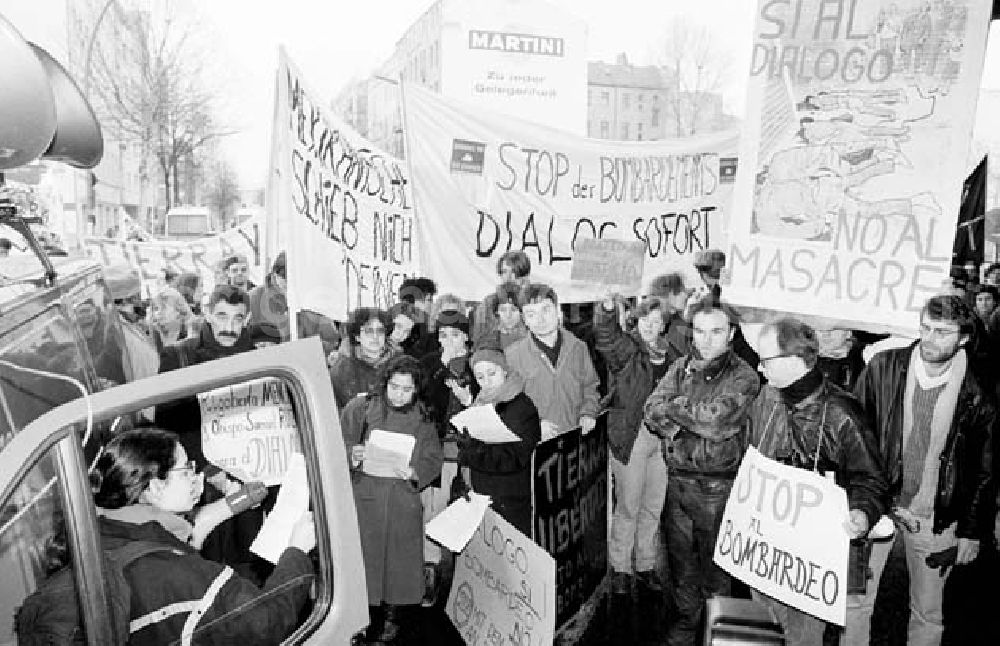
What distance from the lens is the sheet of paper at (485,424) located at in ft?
13.1

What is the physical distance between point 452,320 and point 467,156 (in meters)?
1.69

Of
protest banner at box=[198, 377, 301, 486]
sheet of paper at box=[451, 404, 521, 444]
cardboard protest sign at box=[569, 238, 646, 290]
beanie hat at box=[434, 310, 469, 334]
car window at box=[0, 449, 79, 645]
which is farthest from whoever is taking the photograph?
cardboard protest sign at box=[569, 238, 646, 290]

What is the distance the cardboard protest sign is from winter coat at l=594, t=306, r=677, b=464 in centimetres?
130

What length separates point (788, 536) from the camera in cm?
339

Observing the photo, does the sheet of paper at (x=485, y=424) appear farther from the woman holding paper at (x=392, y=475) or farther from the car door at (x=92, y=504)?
the car door at (x=92, y=504)

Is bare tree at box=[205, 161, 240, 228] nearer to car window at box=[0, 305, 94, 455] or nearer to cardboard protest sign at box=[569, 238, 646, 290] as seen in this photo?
cardboard protest sign at box=[569, 238, 646, 290]

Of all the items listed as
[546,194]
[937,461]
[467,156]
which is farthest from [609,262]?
[937,461]

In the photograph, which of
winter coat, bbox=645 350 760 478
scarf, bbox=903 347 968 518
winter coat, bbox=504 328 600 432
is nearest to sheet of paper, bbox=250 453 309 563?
winter coat, bbox=645 350 760 478

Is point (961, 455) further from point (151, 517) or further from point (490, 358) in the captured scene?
point (151, 517)

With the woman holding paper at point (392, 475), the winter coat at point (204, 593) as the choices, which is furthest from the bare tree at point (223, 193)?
the winter coat at point (204, 593)

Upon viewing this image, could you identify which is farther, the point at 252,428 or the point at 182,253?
the point at 182,253

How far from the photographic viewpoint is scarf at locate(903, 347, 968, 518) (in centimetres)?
380

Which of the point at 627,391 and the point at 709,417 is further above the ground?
the point at 709,417

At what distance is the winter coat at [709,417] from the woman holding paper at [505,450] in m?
0.63
